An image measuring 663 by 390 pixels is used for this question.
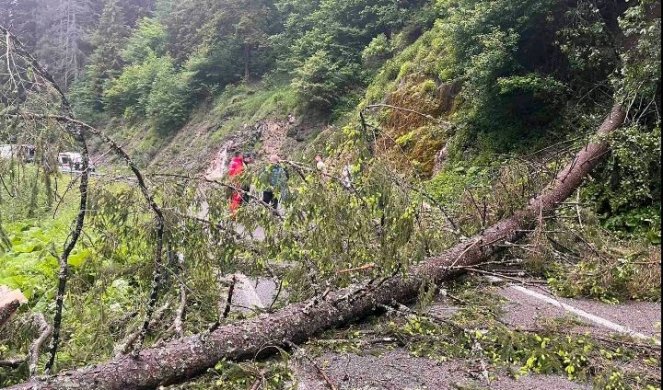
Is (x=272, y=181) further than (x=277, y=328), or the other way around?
(x=272, y=181)

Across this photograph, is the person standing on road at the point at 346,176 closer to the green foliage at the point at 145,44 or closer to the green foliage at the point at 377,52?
the green foliage at the point at 377,52

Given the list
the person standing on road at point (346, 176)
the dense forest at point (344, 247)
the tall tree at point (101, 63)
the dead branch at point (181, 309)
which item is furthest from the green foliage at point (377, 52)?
the tall tree at point (101, 63)

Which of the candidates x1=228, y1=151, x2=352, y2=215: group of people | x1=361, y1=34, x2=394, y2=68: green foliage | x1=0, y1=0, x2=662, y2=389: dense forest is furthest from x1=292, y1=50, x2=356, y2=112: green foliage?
x1=228, y1=151, x2=352, y2=215: group of people

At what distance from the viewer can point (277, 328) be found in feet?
13.8

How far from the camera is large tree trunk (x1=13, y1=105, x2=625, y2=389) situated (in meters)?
3.37

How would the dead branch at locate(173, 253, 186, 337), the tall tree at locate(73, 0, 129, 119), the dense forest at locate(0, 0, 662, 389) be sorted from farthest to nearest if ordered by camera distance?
the tall tree at locate(73, 0, 129, 119) < the dead branch at locate(173, 253, 186, 337) < the dense forest at locate(0, 0, 662, 389)

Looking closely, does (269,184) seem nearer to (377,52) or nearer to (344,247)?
(344,247)

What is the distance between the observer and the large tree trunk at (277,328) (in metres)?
3.37

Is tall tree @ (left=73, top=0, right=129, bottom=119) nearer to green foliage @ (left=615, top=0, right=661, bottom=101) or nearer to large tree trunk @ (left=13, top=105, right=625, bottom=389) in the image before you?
large tree trunk @ (left=13, top=105, right=625, bottom=389)

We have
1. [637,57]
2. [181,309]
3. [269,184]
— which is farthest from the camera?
[637,57]

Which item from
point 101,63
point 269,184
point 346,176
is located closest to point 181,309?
point 269,184

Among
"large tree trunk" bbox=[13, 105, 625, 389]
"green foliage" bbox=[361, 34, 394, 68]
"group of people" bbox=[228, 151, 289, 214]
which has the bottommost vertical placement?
"large tree trunk" bbox=[13, 105, 625, 389]

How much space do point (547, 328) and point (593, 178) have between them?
4187mm

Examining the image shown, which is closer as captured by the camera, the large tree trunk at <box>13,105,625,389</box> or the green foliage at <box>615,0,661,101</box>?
the large tree trunk at <box>13,105,625,389</box>
